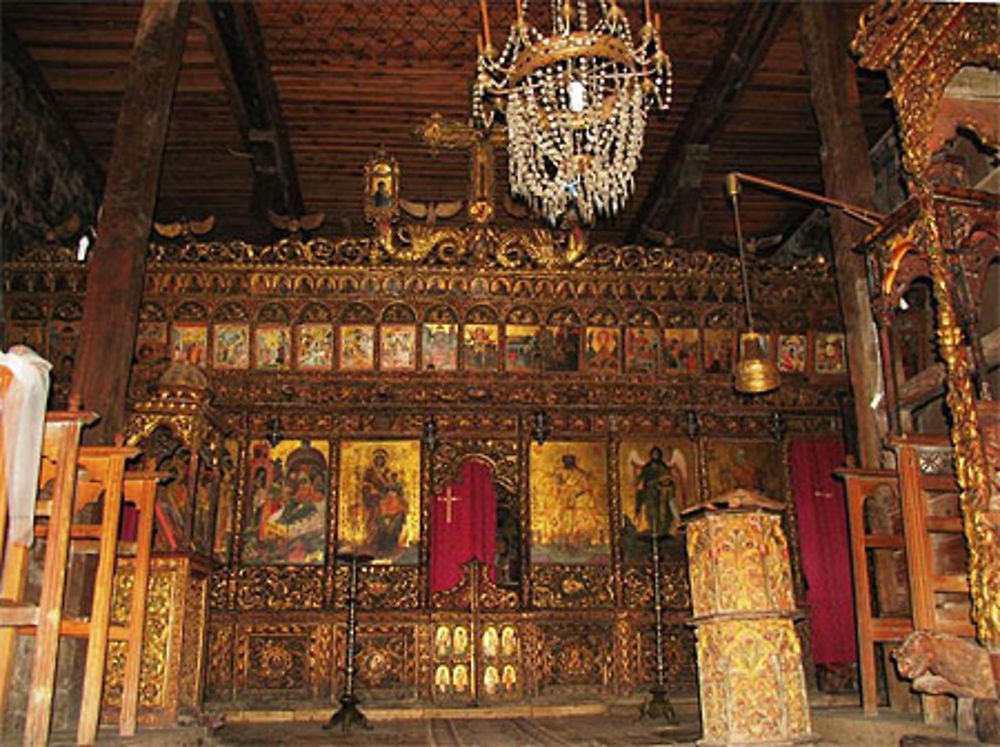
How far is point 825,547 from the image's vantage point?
8148mm

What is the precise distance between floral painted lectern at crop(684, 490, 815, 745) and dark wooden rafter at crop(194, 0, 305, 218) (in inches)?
261

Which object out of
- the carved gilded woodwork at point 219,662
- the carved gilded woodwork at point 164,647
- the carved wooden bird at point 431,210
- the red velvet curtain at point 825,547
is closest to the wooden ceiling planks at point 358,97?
the carved wooden bird at point 431,210

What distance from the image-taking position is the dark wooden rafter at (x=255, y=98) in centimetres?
844

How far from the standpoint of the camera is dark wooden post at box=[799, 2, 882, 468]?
6.48m

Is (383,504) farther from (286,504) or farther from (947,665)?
(947,665)

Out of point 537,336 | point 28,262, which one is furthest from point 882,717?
point 28,262

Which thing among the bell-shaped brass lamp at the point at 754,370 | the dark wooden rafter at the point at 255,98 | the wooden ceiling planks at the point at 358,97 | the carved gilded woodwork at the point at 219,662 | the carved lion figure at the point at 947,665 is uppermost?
the wooden ceiling planks at the point at 358,97

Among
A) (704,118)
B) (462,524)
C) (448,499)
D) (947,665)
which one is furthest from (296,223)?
(947,665)

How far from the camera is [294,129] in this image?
10.6 meters

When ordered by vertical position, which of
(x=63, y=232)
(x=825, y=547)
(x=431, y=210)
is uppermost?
(x=431, y=210)

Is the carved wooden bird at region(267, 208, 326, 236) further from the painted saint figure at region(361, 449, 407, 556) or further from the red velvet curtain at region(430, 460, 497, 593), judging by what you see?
the red velvet curtain at region(430, 460, 497, 593)

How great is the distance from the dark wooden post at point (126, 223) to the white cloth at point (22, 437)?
188 centimetres

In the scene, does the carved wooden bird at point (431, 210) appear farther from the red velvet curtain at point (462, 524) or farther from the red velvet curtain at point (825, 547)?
the red velvet curtain at point (825, 547)

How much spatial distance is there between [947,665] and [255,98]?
8.42m
